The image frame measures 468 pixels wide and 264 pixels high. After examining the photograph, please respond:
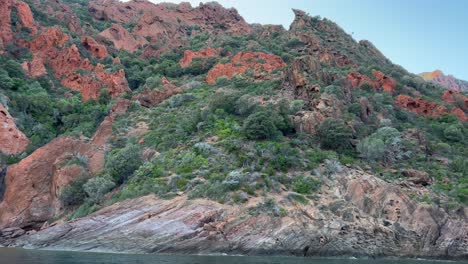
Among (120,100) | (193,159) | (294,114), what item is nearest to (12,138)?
(120,100)

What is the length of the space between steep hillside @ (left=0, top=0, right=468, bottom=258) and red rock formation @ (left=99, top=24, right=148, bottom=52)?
395 inches

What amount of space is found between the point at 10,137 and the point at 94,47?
34684 mm

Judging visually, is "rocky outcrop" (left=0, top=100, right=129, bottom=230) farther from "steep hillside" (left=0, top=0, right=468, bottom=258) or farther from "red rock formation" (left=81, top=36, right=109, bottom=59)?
"red rock formation" (left=81, top=36, right=109, bottom=59)

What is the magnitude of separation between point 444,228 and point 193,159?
24.6m

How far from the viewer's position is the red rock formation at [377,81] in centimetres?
7494

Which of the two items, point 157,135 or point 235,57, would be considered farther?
point 235,57

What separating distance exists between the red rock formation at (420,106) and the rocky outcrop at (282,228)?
29726mm

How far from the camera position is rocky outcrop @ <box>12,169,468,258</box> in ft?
127

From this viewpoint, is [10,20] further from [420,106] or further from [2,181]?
[420,106]

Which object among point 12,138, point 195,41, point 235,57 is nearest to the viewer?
point 12,138

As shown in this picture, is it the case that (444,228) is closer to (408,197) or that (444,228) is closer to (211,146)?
(408,197)

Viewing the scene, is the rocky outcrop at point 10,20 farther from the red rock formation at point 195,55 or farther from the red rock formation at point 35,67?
the red rock formation at point 195,55

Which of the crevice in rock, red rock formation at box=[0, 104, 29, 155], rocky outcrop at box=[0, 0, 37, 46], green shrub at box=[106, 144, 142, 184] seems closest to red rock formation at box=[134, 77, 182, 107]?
green shrub at box=[106, 144, 142, 184]

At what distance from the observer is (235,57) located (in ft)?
254
